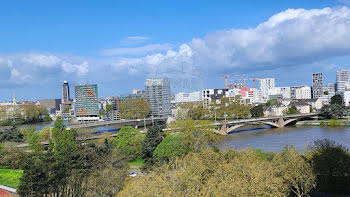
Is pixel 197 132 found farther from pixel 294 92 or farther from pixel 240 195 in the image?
pixel 294 92

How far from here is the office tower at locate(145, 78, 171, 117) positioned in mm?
51562

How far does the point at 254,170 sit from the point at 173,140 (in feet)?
22.8

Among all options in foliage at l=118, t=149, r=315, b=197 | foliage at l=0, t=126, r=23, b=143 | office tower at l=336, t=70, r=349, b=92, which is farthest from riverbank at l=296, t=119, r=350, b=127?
office tower at l=336, t=70, r=349, b=92

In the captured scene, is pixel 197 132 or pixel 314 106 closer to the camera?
pixel 197 132

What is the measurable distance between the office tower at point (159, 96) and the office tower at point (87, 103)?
13346 millimetres

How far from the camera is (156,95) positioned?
52.8m

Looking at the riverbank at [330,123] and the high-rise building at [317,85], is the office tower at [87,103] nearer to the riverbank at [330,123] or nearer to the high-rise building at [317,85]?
the riverbank at [330,123]

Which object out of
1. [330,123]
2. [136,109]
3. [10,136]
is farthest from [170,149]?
[136,109]

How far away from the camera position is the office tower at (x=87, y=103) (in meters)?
63.4

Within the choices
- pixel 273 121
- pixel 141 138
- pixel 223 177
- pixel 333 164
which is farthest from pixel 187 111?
pixel 223 177

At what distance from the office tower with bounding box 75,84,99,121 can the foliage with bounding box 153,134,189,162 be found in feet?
163

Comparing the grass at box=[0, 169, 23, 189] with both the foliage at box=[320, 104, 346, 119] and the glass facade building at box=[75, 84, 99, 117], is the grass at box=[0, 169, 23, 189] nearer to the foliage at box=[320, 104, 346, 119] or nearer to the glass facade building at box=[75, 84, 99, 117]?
the foliage at box=[320, 104, 346, 119]

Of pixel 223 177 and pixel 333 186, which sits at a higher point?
pixel 223 177

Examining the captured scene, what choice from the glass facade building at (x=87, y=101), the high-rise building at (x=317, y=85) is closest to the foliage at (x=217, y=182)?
the glass facade building at (x=87, y=101)
